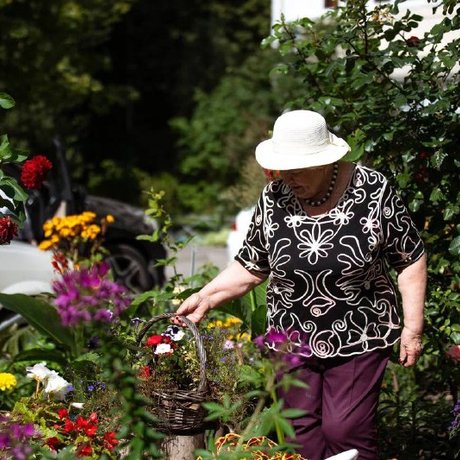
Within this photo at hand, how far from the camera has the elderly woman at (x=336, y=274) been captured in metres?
3.46

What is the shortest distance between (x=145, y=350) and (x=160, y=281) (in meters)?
5.68

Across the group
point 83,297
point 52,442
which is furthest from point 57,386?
point 83,297

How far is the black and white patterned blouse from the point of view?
345cm

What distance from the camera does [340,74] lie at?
4.77m

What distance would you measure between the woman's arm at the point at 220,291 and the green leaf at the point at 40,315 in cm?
187

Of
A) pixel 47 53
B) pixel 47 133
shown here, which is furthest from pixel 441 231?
pixel 47 133

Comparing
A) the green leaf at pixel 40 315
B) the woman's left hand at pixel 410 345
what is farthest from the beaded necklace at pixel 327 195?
the green leaf at pixel 40 315

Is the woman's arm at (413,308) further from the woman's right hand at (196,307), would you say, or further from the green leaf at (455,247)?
the woman's right hand at (196,307)

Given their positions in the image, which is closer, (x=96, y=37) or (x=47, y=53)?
(x=47, y=53)

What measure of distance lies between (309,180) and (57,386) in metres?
1.54

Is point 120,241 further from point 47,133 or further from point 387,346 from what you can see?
point 47,133

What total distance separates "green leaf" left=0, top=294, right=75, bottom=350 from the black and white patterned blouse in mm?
2225

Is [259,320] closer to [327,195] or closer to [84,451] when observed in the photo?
[327,195]

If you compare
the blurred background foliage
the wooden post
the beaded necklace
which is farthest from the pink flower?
the blurred background foliage
